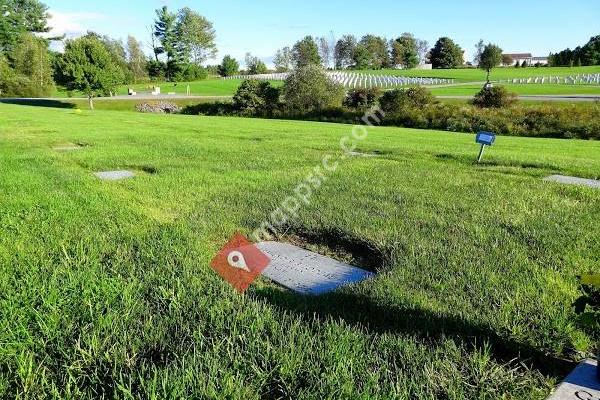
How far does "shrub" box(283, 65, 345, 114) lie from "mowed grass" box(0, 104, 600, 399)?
1174 inches

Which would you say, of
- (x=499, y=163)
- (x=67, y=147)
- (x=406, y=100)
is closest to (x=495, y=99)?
(x=406, y=100)

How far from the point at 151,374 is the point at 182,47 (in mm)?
80636

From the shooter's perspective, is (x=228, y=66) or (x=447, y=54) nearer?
(x=228, y=66)

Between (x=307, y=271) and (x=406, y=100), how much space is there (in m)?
27.4

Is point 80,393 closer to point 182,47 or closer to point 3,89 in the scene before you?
point 3,89

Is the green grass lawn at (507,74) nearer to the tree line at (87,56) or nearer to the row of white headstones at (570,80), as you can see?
the row of white headstones at (570,80)

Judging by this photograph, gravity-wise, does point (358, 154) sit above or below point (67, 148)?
below

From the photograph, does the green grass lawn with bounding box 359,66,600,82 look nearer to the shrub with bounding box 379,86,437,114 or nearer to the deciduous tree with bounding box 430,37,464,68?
the deciduous tree with bounding box 430,37,464,68

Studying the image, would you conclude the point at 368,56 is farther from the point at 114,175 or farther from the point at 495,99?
the point at 114,175

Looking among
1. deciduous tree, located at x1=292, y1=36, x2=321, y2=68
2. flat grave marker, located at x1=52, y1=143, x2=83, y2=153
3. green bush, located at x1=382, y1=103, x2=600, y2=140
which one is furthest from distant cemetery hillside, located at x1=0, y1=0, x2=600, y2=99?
flat grave marker, located at x1=52, y1=143, x2=83, y2=153

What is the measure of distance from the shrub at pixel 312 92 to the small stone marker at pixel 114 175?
91.7ft

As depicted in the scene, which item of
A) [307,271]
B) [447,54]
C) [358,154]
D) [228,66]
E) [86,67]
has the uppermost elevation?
[447,54]

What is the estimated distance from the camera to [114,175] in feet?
25.7

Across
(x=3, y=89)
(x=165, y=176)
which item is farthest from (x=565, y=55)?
(x=165, y=176)
